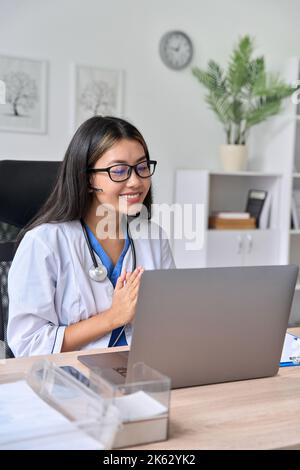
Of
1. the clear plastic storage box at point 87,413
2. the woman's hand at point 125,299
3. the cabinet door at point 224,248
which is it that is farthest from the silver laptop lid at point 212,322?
the cabinet door at point 224,248

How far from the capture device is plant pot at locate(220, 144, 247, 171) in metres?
3.94

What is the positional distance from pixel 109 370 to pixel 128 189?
2.06ft

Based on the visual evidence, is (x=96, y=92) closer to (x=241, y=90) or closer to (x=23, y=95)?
(x=23, y=95)

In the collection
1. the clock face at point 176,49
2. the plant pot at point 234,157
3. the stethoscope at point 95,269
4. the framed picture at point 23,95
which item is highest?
the clock face at point 176,49

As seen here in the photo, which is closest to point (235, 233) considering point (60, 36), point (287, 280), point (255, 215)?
point (255, 215)

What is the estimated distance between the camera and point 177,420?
1043 millimetres

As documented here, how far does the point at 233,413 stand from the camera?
3.58 ft

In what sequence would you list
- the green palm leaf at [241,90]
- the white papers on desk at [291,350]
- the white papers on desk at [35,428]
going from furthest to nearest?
the green palm leaf at [241,90] → the white papers on desk at [291,350] → the white papers on desk at [35,428]

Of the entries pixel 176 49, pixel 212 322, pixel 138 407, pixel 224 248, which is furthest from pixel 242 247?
pixel 138 407

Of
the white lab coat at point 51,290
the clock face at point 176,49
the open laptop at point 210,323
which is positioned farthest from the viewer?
the clock face at point 176,49

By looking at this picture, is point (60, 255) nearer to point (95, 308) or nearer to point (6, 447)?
point (95, 308)

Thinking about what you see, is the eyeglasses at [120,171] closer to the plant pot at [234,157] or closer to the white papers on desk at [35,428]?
the white papers on desk at [35,428]

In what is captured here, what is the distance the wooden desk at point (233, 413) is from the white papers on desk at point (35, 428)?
0.11 metres

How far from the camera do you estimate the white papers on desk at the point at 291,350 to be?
4.80 feet
